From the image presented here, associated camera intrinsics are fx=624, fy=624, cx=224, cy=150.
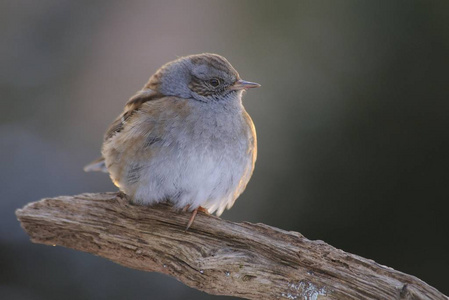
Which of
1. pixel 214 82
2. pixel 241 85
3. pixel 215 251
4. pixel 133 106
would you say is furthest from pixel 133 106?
pixel 215 251

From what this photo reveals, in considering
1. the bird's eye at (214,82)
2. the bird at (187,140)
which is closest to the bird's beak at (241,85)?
the bird at (187,140)

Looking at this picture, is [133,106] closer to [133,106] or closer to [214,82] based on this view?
[133,106]

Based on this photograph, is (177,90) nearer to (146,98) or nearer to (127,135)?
(146,98)

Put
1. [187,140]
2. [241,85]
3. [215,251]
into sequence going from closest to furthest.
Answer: [215,251]
[187,140]
[241,85]

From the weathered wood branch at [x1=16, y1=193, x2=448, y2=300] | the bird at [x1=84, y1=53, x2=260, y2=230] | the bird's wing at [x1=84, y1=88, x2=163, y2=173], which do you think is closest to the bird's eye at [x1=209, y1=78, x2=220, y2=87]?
the bird at [x1=84, y1=53, x2=260, y2=230]

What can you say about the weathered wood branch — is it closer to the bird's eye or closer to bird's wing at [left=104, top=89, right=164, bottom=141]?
bird's wing at [left=104, top=89, right=164, bottom=141]
